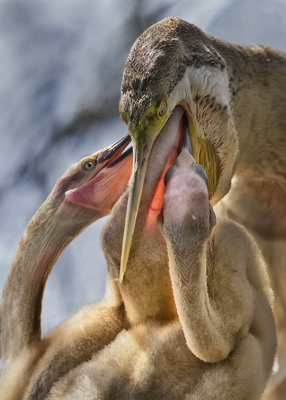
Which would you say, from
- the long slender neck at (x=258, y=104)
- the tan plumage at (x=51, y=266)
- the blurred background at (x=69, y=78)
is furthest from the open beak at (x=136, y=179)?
the blurred background at (x=69, y=78)

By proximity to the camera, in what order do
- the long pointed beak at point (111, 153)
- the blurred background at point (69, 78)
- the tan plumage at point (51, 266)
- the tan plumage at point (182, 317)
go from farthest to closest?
1. the blurred background at point (69, 78)
2. the long pointed beak at point (111, 153)
3. the tan plumage at point (51, 266)
4. the tan plumage at point (182, 317)

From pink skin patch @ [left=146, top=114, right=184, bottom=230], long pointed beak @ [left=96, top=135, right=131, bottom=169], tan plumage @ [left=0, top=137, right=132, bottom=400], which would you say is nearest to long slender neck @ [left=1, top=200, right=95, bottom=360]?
tan plumage @ [left=0, top=137, right=132, bottom=400]

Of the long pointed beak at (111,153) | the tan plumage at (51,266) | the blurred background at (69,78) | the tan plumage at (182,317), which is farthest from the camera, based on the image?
the blurred background at (69,78)

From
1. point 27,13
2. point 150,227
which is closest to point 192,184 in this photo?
point 150,227

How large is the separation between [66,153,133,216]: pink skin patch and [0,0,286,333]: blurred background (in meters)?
0.75

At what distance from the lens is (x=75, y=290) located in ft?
7.25

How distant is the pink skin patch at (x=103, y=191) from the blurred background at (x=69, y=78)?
2.45 feet

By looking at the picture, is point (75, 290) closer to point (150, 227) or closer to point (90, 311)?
point (90, 311)

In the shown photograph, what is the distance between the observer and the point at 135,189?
48.2 inches

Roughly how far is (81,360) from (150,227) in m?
0.27

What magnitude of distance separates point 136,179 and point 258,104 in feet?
1.66

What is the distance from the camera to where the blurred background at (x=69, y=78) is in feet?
7.48

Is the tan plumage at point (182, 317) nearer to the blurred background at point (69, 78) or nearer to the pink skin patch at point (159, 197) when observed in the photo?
the pink skin patch at point (159, 197)

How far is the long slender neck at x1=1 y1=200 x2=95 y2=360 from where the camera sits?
58.0 inches
